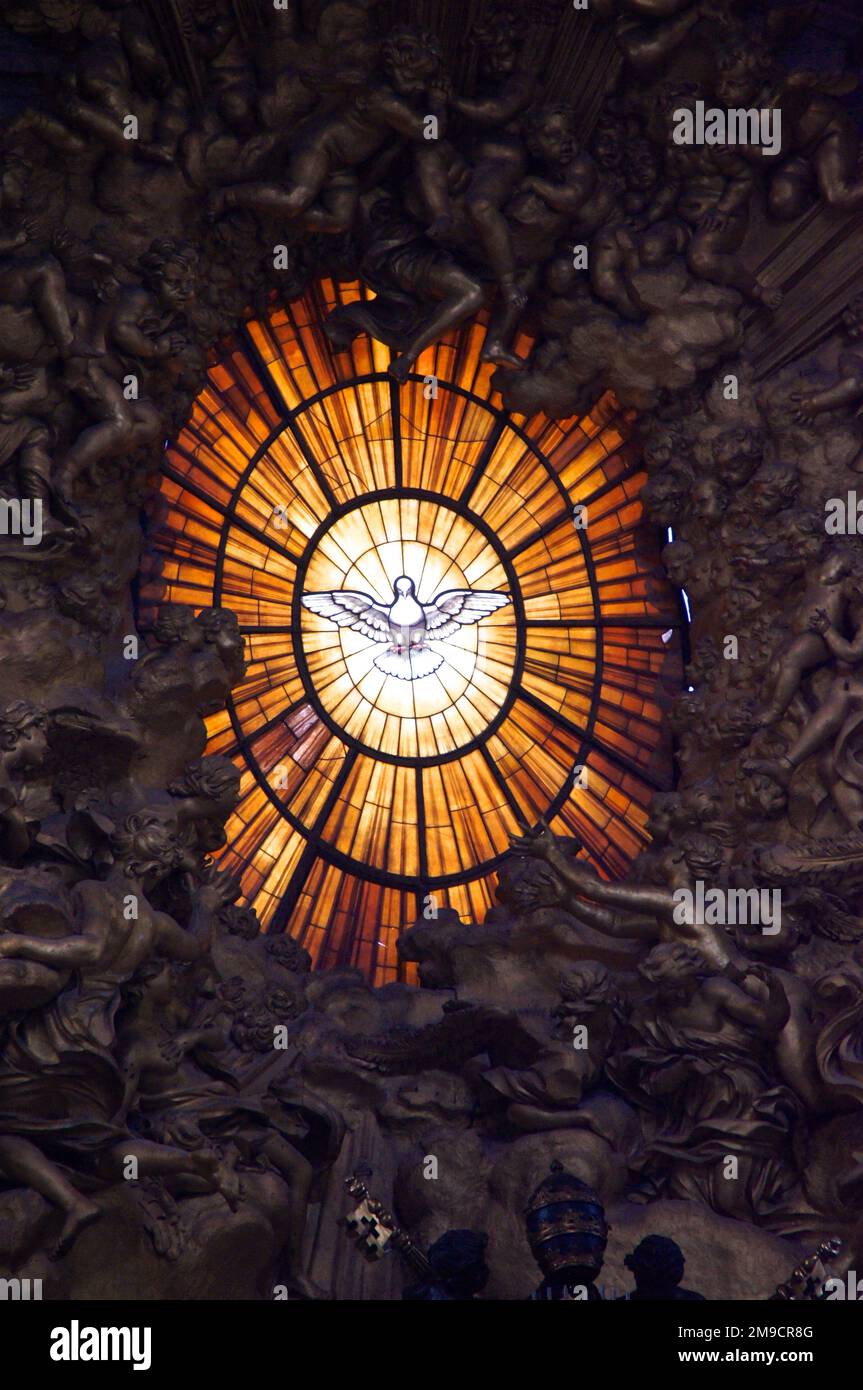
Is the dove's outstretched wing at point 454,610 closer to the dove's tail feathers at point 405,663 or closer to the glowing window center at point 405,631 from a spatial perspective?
the glowing window center at point 405,631

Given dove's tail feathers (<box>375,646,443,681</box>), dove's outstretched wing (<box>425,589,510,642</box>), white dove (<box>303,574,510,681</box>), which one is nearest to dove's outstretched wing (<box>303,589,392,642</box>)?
white dove (<box>303,574,510,681</box>)

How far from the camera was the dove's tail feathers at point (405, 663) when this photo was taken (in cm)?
1066

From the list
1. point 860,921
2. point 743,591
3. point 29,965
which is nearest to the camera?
point 29,965

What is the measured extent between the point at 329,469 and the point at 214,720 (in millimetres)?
1570

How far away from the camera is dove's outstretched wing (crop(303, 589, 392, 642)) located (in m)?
10.6

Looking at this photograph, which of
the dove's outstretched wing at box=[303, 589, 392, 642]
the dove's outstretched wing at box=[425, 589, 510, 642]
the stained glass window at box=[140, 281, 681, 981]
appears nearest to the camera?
the stained glass window at box=[140, 281, 681, 981]

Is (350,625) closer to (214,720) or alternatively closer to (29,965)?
(214,720)

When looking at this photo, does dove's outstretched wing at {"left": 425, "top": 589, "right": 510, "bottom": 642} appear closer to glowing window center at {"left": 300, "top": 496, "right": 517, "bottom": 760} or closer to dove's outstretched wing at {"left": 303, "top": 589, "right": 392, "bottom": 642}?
glowing window center at {"left": 300, "top": 496, "right": 517, "bottom": 760}

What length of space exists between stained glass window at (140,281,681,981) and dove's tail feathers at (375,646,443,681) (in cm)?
2

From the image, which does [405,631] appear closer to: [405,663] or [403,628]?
[403,628]

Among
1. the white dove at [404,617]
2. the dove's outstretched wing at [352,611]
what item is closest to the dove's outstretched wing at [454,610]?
the white dove at [404,617]

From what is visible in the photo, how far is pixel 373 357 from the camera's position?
1089 centimetres

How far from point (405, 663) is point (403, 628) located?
0.19 meters

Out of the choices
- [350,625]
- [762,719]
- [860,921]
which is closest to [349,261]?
[350,625]
